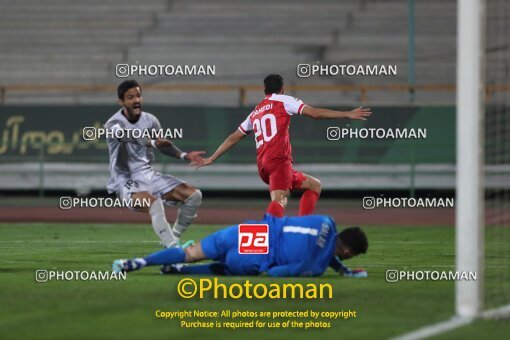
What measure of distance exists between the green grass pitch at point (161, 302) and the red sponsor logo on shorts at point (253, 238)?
10.5 inches

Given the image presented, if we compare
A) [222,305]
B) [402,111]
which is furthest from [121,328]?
[402,111]

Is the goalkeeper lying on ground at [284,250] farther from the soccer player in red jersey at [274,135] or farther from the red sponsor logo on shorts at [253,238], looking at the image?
the soccer player in red jersey at [274,135]

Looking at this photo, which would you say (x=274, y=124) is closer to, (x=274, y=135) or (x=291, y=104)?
(x=274, y=135)

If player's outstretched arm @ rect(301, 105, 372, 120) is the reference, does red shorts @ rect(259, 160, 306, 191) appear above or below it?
below

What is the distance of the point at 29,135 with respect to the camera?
26.8m

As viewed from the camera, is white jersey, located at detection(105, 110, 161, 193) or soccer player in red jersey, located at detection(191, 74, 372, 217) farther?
soccer player in red jersey, located at detection(191, 74, 372, 217)

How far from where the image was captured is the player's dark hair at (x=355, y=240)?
9.77 m

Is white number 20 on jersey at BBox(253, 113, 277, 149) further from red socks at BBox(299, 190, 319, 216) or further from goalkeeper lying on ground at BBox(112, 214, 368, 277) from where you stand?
goalkeeper lying on ground at BBox(112, 214, 368, 277)

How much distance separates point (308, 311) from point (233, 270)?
1950 mm

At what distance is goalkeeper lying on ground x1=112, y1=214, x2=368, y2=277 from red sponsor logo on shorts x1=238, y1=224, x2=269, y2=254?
0.15ft

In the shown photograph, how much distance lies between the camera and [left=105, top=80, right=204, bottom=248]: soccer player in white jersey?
12.9 meters

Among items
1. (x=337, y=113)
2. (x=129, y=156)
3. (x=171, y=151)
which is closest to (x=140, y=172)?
(x=129, y=156)

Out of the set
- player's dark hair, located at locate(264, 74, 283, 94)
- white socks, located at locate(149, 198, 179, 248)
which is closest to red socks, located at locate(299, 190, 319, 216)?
player's dark hair, located at locate(264, 74, 283, 94)

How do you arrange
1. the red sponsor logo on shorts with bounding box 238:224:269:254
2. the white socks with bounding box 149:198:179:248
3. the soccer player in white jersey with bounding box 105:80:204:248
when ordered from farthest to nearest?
the soccer player in white jersey with bounding box 105:80:204:248 < the white socks with bounding box 149:198:179:248 < the red sponsor logo on shorts with bounding box 238:224:269:254
